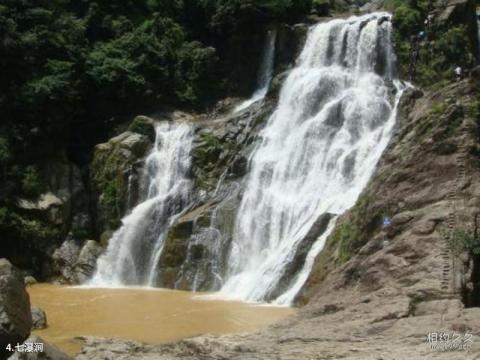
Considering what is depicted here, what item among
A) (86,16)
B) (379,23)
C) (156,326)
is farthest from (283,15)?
(156,326)

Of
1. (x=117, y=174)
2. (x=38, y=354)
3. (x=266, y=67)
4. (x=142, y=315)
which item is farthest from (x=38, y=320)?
(x=266, y=67)

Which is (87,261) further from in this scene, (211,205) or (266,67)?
(266,67)

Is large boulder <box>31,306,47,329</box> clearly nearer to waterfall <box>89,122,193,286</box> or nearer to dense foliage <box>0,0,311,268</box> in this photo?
waterfall <box>89,122,193,286</box>

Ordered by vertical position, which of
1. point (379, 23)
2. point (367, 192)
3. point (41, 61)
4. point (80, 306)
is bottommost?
point (80, 306)

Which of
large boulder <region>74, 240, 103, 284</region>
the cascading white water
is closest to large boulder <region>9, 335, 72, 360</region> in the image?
the cascading white water

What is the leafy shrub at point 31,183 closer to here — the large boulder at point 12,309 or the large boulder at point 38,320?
the large boulder at point 38,320

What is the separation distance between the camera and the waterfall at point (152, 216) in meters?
26.8

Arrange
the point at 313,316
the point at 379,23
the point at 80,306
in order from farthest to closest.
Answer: the point at 379,23 < the point at 80,306 < the point at 313,316

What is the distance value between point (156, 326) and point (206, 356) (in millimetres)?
6187

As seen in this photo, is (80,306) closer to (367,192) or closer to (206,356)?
(367,192)

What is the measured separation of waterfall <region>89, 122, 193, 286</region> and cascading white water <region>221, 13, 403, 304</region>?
342cm

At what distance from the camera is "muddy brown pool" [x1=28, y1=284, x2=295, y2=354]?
51.8 feet

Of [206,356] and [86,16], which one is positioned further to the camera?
[86,16]

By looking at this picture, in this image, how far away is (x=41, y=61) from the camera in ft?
106
